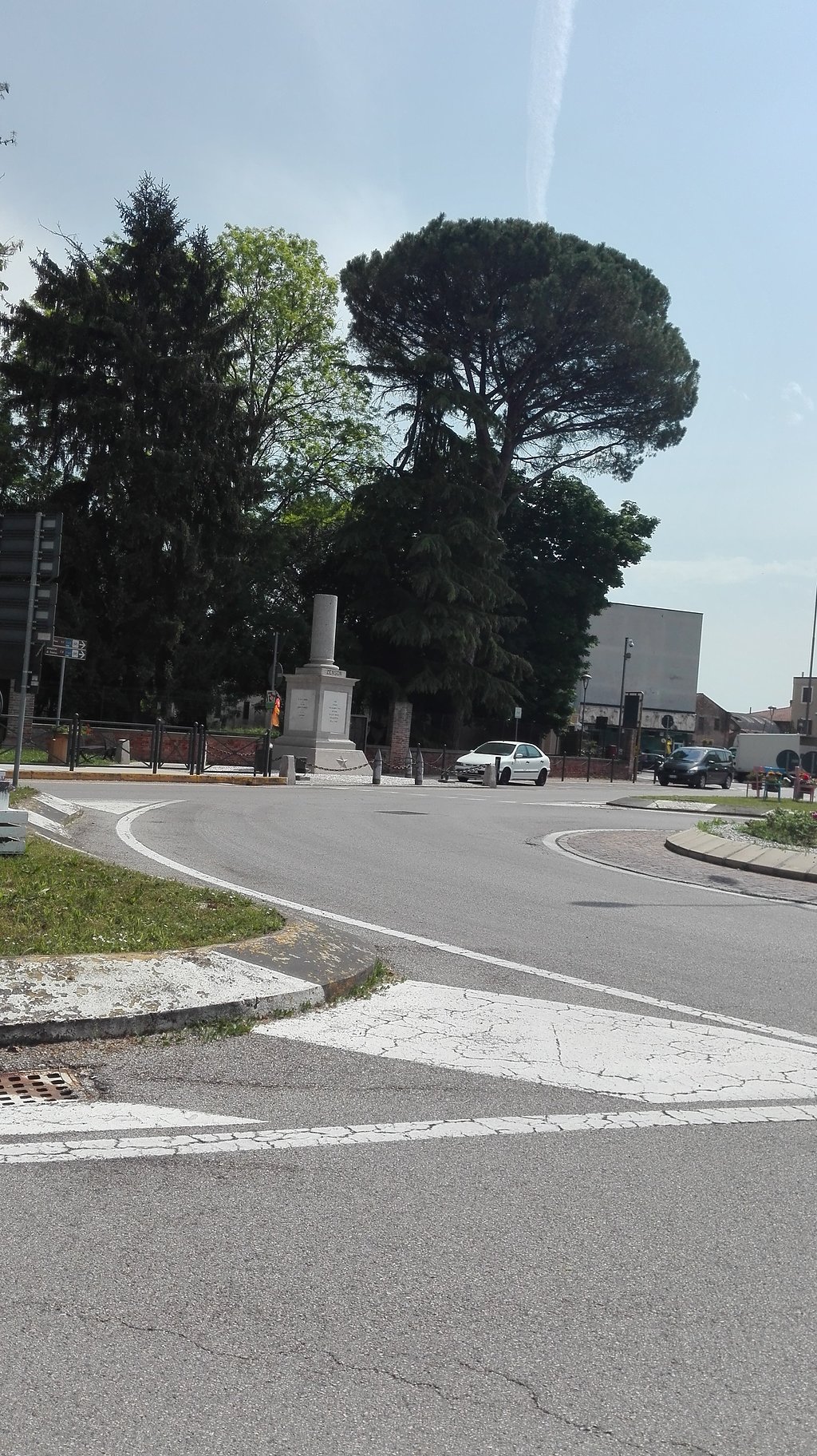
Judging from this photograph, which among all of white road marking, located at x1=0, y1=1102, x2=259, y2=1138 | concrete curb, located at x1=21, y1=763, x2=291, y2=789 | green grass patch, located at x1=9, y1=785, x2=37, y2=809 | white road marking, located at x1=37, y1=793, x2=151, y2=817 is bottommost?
concrete curb, located at x1=21, y1=763, x2=291, y2=789

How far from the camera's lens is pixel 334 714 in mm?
41219

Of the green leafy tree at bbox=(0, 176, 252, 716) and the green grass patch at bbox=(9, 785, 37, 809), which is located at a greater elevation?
the green leafy tree at bbox=(0, 176, 252, 716)

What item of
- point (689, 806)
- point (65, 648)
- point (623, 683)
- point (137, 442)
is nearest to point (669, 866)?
point (689, 806)

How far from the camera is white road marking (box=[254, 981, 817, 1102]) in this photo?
5492 millimetres

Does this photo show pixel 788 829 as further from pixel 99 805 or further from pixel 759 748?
pixel 759 748

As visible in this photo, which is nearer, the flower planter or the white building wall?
the flower planter

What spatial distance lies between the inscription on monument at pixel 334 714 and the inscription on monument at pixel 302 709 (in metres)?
0.39

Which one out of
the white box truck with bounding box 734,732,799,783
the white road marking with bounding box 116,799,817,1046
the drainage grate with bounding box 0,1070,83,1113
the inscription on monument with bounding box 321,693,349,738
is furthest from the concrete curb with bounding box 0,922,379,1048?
the white box truck with bounding box 734,732,799,783

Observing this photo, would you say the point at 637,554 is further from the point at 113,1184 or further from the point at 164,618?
the point at 113,1184

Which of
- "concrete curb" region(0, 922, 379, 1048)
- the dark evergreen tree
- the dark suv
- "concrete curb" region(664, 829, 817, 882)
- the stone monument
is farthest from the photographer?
the dark suv

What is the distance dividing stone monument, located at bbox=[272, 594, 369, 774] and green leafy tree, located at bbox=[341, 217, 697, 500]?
1238cm

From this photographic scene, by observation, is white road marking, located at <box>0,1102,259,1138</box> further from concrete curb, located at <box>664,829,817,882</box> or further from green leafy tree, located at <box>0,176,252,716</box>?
green leafy tree, located at <box>0,176,252,716</box>

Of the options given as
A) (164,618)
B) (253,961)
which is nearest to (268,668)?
(164,618)

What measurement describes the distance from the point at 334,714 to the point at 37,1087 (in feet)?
119
